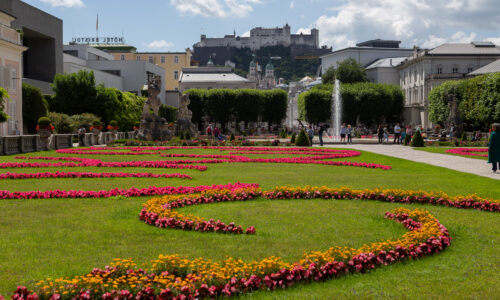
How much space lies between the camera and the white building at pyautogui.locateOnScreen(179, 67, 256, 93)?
108 metres

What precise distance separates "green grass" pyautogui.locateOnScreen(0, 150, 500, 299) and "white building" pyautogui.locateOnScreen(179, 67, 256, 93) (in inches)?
3823

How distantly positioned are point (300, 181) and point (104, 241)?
770 cm

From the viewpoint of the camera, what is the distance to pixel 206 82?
109m

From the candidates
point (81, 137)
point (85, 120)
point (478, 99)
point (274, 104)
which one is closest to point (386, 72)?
point (274, 104)

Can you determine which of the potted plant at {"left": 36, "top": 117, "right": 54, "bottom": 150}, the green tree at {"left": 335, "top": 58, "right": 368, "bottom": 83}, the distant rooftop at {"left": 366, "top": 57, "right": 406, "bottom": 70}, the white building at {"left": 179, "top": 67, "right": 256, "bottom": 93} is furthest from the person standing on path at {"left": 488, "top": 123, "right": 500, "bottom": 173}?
the white building at {"left": 179, "top": 67, "right": 256, "bottom": 93}

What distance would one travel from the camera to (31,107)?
4319cm

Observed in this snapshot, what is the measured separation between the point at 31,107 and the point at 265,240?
4064cm

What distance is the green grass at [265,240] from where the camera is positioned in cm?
529

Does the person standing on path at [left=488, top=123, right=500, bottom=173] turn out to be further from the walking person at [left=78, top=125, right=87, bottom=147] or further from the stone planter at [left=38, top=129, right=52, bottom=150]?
the walking person at [left=78, top=125, right=87, bottom=147]

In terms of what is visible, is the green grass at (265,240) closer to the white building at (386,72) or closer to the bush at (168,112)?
the bush at (168,112)

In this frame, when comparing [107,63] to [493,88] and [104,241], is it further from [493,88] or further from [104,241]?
[104,241]

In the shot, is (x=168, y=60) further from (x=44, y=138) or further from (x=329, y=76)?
(x=44, y=138)

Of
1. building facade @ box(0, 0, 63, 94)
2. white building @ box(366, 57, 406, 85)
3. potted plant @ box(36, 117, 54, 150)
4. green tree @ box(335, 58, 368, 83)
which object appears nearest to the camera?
potted plant @ box(36, 117, 54, 150)

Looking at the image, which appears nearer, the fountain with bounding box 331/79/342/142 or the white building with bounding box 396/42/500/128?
the fountain with bounding box 331/79/342/142
